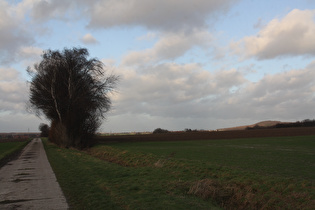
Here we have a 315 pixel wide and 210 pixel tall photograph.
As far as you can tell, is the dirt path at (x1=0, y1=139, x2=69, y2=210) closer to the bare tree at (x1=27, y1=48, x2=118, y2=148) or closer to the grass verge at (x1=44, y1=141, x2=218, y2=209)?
the grass verge at (x1=44, y1=141, x2=218, y2=209)

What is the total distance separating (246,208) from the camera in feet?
32.0

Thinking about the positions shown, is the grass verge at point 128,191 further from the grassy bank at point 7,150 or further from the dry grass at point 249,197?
the grassy bank at point 7,150

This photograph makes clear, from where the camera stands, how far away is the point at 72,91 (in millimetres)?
39875

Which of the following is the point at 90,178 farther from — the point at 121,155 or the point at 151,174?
the point at 121,155

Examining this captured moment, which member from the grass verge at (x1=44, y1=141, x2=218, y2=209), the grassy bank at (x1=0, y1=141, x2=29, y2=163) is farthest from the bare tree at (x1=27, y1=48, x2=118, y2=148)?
the grass verge at (x1=44, y1=141, x2=218, y2=209)

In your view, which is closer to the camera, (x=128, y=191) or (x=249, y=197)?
(x=128, y=191)

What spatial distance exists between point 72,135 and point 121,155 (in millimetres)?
16071

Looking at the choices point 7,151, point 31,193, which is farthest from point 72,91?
point 31,193

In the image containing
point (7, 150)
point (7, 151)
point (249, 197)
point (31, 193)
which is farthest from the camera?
point (7, 150)

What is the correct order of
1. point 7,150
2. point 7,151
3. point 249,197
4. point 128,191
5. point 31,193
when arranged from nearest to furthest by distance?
point 31,193
point 128,191
point 249,197
point 7,151
point 7,150

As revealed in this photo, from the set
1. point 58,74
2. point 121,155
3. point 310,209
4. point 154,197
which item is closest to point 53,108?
point 58,74

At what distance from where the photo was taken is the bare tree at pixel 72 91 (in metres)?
39.2

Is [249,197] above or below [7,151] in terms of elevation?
below

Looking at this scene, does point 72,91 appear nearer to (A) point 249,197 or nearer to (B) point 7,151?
(B) point 7,151
